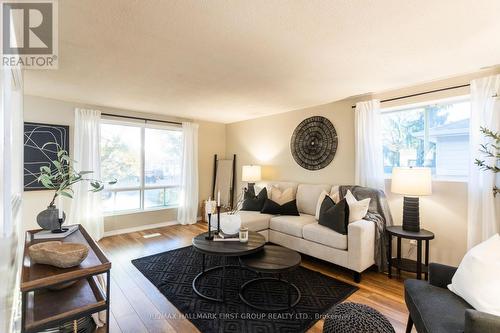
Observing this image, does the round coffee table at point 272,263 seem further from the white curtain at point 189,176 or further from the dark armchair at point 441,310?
the white curtain at point 189,176

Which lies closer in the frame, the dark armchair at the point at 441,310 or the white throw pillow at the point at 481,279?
the dark armchair at the point at 441,310

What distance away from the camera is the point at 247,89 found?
10.5 ft

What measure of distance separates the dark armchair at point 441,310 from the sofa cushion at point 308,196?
205cm

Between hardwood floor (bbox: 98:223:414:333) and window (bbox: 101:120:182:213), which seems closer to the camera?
hardwood floor (bbox: 98:223:414:333)

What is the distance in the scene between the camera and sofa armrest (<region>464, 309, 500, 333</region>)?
1062 millimetres

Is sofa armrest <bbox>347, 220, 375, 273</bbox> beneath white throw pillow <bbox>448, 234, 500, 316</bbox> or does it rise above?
beneath

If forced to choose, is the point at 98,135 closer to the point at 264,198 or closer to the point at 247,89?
the point at 247,89

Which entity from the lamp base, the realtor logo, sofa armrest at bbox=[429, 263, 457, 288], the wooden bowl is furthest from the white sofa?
the realtor logo

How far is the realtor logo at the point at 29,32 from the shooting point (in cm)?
140

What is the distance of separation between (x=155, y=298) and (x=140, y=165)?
3009mm

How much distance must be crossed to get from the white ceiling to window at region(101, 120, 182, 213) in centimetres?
122

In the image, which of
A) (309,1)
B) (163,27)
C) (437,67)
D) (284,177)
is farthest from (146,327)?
(437,67)

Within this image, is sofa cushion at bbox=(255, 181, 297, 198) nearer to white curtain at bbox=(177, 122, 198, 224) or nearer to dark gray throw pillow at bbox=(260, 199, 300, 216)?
dark gray throw pillow at bbox=(260, 199, 300, 216)

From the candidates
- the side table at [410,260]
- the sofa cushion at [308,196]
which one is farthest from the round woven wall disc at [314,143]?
the side table at [410,260]
